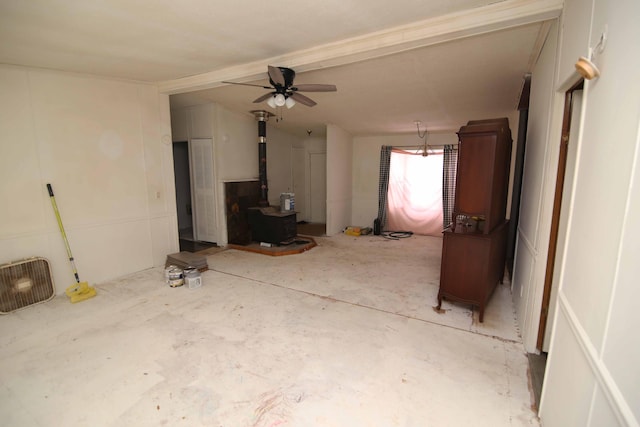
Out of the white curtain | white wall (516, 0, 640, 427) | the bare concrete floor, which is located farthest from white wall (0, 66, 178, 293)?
white wall (516, 0, 640, 427)

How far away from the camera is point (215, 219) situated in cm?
544

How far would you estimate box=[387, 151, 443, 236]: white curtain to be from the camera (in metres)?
6.30

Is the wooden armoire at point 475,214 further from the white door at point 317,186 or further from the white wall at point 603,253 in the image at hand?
the white door at point 317,186

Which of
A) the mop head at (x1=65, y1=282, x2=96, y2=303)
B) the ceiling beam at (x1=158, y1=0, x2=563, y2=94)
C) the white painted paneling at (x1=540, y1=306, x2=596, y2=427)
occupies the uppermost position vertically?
the ceiling beam at (x1=158, y1=0, x2=563, y2=94)

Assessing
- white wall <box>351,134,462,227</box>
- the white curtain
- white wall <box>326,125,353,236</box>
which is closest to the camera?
white wall <box>326,125,353,236</box>

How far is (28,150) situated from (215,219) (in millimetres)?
2702

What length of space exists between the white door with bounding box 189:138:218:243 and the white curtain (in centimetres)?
387

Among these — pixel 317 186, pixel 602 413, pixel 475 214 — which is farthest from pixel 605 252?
pixel 317 186

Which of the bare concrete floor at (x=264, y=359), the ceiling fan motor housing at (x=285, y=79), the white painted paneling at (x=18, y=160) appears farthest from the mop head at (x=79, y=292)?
the ceiling fan motor housing at (x=285, y=79)

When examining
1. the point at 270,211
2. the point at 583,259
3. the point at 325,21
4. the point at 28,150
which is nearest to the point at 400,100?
the point at 325,21

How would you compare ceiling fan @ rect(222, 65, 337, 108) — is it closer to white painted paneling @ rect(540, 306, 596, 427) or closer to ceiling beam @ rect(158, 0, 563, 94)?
ceiling beam @ rect(158, 0, 563, 94)

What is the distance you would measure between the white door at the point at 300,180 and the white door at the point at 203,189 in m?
2.50

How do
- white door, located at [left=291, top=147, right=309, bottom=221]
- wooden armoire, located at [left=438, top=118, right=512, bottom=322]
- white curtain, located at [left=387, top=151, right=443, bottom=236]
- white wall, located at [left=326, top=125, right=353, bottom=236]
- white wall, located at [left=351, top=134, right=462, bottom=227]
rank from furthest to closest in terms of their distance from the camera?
white door, located at [left=291, top=147, right=309, bottom=221] → white wall, located at [left=351, top=134, right=462, bottom=227] → white curtain, located at [left=387, top=151, right=443, bottom=236] → white wall, located at [left=326, top=125, right=353, bottom=236] → wooden armoire, located at [left=438, top=118, right=512, bottom=322]

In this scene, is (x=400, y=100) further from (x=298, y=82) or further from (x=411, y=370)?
(x=411, y=370)
